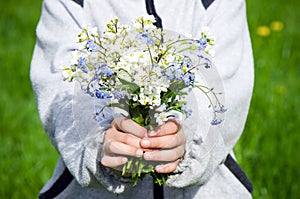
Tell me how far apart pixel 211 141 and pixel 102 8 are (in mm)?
459

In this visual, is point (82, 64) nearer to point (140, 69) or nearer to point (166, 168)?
point (140, 69)

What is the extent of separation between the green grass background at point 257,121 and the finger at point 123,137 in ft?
4.41

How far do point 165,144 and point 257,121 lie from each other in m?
1.66

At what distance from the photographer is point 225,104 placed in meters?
1.53

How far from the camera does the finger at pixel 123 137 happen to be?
52.7 inches

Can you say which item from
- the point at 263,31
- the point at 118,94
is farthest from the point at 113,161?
the point at 263,31

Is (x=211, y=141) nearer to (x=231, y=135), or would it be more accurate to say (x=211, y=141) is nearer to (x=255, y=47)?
(x=231, y=135)

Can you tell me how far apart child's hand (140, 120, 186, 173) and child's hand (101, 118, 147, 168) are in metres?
0.02

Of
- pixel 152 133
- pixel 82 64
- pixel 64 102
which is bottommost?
pixel 64 102

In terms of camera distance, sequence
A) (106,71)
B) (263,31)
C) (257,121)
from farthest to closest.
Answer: (263,31) < (257,121) < (106,71)

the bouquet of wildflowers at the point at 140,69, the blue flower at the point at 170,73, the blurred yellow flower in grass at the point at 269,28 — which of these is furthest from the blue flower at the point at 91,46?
the blurred yellow flower in grass at the point at 269,28

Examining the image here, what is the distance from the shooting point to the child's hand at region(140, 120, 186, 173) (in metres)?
1.33

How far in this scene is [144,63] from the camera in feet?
4.16

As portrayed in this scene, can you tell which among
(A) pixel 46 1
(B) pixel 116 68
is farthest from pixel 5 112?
(B) pixel 116 68
